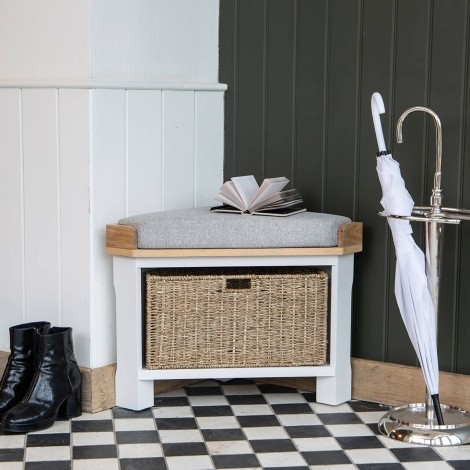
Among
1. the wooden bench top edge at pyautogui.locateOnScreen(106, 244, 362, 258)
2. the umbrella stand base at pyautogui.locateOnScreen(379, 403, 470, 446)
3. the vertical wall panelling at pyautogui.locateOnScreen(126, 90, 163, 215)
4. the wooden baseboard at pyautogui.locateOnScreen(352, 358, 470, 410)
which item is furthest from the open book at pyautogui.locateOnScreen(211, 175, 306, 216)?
the umbrella stand base at pyautogui.locateOnScreen(379, 403, 470, 446)

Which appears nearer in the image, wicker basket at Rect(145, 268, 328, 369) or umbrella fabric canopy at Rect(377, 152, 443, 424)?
umbrella fabric canopy at Rect(377, 152, 443, 424)

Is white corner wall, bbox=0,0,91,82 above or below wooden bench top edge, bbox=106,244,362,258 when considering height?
above

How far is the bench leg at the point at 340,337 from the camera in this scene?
11.0ft

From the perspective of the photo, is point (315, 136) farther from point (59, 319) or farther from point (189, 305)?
point (59, 319)

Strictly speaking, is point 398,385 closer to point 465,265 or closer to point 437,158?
point 465,265

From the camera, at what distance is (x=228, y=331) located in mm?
3352

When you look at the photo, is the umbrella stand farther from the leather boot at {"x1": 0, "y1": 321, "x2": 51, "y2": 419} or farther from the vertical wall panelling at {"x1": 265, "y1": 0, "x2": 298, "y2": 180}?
the leather boot at {"x1": 0, "y1": 321, "x2": 51, "y2": 419}

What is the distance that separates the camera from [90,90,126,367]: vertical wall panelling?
3.30 metres

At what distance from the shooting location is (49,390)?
3148 mm

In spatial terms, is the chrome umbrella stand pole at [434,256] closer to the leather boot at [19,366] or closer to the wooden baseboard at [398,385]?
the wooden baseboard at [398,385]

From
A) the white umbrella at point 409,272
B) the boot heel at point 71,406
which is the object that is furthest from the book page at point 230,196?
the boot heel at point 71,406

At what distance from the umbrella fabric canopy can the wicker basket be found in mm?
368

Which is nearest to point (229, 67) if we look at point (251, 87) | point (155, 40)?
point (251, 87)

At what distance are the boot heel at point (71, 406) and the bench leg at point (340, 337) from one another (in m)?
0.83
